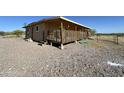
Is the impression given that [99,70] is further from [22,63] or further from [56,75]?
[22,63]

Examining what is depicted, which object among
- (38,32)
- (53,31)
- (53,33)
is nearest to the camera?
(53,33)

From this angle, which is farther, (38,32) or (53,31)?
(38,32)

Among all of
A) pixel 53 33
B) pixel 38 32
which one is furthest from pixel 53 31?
pixel 38 32

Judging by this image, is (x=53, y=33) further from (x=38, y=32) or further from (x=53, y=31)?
(x=38, y=32)

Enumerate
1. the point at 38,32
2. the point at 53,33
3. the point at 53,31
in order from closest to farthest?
the point at 53,33 < the point at 53,31 < the point at 38,32

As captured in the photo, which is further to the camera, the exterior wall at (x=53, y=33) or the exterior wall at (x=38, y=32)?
the exterior wall at (x=38, y=32)

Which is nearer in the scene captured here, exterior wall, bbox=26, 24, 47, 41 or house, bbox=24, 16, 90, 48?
house, bbox=24, 16, 90, 48

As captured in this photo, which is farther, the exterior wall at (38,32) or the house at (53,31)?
the exterior wall at (38,32)

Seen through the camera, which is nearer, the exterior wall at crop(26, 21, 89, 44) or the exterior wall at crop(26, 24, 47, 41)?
the exterior wall at crop(26, 21, 89, 44)
